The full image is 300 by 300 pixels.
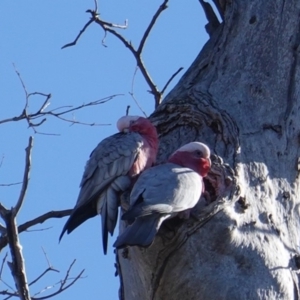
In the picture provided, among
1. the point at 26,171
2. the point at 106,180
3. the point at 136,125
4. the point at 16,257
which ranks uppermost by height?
the point at 136,125

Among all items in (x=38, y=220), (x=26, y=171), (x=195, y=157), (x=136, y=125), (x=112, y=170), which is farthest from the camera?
(x=136, y=125)

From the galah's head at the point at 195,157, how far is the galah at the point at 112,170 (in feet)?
0.62

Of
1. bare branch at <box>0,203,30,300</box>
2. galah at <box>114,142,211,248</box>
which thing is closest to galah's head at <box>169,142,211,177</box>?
galah at <box>114,142,211,248</box>

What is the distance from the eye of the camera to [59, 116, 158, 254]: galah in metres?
3.54

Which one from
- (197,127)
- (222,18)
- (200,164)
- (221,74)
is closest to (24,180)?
(200,164)

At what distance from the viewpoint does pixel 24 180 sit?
3176mm

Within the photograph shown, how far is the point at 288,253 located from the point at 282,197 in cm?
30

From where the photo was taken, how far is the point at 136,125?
4.03 meters

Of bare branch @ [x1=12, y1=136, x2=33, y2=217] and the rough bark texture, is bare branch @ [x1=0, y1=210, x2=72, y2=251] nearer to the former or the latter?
the rough bark texture

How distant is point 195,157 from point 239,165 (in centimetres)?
19

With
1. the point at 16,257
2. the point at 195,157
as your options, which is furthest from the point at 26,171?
the point at 195,157

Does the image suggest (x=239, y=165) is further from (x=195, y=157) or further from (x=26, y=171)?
(x=26, y=171)

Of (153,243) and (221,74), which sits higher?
(221,74)

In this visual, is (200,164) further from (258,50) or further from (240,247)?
(258,50)
